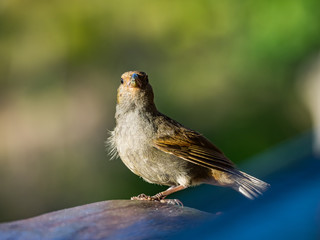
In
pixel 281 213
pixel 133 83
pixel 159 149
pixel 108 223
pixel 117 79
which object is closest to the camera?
pixel 281 213

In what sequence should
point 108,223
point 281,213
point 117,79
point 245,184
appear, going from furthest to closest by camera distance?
point 117,79, point 245,184, point 108,223, point 281,213

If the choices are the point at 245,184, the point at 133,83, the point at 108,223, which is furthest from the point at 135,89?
the point at 108,223

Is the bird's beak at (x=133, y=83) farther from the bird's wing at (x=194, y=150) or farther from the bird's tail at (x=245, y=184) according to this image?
the bird's tail at (x=245, y=184)

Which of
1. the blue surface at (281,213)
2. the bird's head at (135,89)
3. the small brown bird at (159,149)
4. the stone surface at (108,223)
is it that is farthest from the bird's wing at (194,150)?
the blue surface at (281,213)

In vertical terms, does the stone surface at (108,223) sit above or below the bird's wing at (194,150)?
below

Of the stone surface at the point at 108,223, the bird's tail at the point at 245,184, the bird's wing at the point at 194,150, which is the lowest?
the stone surface at the point at 108,223

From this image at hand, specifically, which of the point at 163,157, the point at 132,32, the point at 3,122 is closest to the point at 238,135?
the point at 132,32

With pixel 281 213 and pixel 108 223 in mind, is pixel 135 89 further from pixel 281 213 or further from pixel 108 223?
pixel 281 213
